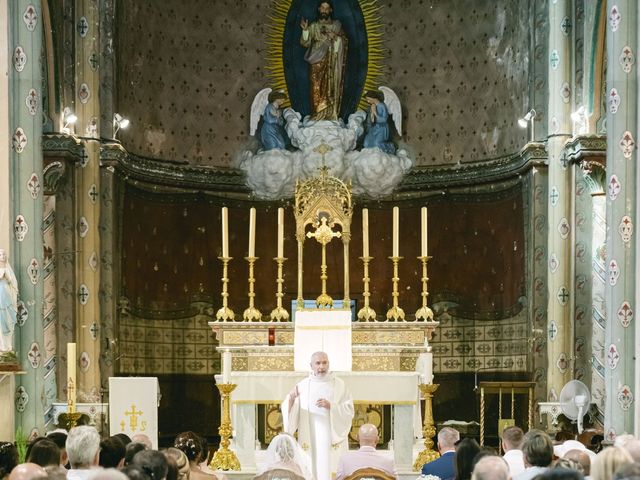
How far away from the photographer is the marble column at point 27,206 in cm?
1380

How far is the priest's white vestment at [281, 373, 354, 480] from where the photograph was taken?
12445 millimetres

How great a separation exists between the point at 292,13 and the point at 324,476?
1174cm

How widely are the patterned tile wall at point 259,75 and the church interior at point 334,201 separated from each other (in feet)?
0.13

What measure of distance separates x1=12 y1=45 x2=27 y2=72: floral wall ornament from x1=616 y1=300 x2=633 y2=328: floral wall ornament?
23.0ft

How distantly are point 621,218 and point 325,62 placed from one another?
933 cm

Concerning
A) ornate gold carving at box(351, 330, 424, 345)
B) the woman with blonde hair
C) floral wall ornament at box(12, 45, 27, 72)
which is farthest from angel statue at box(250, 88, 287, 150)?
the woman with blonde hair

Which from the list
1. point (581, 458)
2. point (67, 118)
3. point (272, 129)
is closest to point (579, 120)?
point (272, 129)

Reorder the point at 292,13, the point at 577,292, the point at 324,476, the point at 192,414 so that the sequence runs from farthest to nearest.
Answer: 1. the point at 292,13
2. the point at 192,414
3. the point at 577,292
4. the point at 324,476

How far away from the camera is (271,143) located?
21.9 metres

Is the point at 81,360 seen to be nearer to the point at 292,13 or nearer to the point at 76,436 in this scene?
the point at 292,13

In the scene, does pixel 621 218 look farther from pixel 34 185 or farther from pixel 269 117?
pixel 269 117

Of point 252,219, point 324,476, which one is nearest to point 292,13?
point 252,219

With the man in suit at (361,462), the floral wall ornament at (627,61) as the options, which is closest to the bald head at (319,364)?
the man in suit at (361,462)

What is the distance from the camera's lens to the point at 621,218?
13.6m
